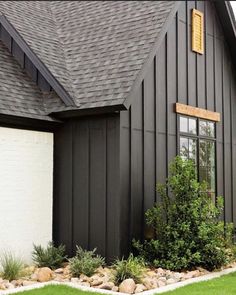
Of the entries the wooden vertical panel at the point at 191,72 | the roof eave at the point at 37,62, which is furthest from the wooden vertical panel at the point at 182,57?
the roof eave at the point at 37,62

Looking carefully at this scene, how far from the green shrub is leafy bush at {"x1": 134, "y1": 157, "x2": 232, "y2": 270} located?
142 centimetres

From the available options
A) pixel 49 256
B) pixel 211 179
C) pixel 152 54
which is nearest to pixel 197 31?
pixel 152 54

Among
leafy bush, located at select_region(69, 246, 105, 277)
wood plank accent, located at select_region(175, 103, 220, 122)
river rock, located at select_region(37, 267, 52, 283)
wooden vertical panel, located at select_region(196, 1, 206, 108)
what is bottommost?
river rock, located at select_region(37, 267, 52, 283)

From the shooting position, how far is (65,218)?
985cm

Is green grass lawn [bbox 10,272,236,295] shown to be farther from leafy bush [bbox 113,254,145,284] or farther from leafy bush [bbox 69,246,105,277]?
leafy bush [bbox 69,246,105,277]

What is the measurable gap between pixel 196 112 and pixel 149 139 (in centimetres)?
203

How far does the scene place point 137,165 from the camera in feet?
31.7

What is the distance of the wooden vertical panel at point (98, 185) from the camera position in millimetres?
9305

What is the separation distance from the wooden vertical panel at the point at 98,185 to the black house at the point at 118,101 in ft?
0.06

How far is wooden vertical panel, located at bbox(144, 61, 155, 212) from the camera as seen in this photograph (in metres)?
9.90

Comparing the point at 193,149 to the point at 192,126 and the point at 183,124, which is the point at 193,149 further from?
the point at 183,124

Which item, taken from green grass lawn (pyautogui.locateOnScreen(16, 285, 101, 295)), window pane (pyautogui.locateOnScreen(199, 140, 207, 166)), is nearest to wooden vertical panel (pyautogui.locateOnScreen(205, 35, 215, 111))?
window pane (pyautogui.locateOnScreen(199, 140, 207, 166))

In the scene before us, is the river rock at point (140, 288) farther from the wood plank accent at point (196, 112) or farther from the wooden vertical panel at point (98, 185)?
the wood plank accent at point (196, 112)

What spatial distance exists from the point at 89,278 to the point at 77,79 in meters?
4.14
